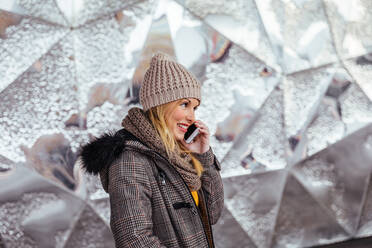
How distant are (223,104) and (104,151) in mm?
2469

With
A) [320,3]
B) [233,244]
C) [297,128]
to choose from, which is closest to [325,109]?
[297,128]

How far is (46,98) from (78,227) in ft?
4.42

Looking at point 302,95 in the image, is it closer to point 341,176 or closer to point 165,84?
point 341,176

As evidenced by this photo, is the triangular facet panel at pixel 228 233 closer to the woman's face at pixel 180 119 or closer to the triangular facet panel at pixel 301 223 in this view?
the triangular facet panel at pixel 301 223

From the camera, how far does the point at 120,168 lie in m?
2.46

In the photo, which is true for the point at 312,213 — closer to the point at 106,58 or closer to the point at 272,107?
the point at 272,107

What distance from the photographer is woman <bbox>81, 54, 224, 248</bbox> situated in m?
2.36

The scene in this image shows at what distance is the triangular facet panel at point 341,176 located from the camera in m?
5.08

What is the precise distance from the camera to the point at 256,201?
16.4 feet

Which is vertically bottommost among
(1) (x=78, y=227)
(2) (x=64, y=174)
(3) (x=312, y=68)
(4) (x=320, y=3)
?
(1) (x=78, y=227)

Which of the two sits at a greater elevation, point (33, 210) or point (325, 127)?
point (325, 127)

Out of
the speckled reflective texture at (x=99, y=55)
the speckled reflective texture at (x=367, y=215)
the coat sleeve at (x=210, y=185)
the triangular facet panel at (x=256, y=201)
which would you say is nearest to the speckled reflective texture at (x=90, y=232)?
the speckled reflective texture at (x=99, y=55)

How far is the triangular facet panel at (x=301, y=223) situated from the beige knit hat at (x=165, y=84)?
8.81ft

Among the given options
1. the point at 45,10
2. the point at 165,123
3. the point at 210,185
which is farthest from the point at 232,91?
the point at 165,123
